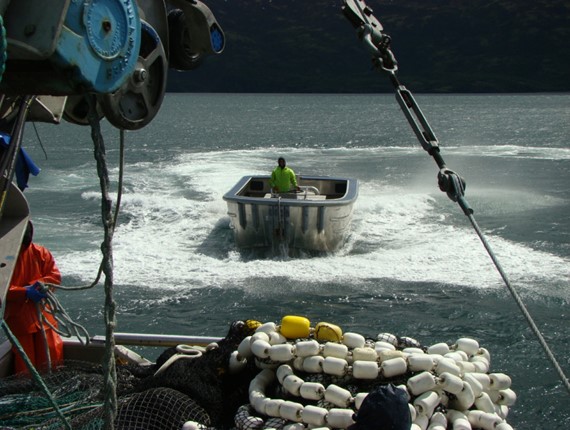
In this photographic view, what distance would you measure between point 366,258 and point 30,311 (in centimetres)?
968

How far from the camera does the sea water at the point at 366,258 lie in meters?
10.5

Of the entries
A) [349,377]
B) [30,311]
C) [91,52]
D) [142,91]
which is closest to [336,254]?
[30,311]

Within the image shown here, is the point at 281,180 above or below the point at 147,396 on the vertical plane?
below

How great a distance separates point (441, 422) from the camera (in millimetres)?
3791

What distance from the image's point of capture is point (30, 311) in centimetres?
515

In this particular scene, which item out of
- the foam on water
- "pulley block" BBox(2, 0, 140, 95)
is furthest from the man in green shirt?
"pulley block" BBox(2, 0, 140, 95)

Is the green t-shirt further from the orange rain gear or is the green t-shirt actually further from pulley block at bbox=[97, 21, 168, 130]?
pulley block at bbox=[97, 21, 168, 130]

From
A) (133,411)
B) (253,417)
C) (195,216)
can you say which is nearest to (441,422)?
(253,417)

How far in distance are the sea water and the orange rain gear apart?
122 centimetres

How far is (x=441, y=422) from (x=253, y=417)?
98 cm

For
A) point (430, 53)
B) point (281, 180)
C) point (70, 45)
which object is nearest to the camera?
point (70, 45)

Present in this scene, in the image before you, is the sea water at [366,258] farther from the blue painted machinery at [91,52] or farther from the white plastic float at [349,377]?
the blue painted machinery at [91,52]

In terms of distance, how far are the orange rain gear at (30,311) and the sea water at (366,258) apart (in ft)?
3.99

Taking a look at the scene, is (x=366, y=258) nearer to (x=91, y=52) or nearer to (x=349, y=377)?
(x=349, y=377)
